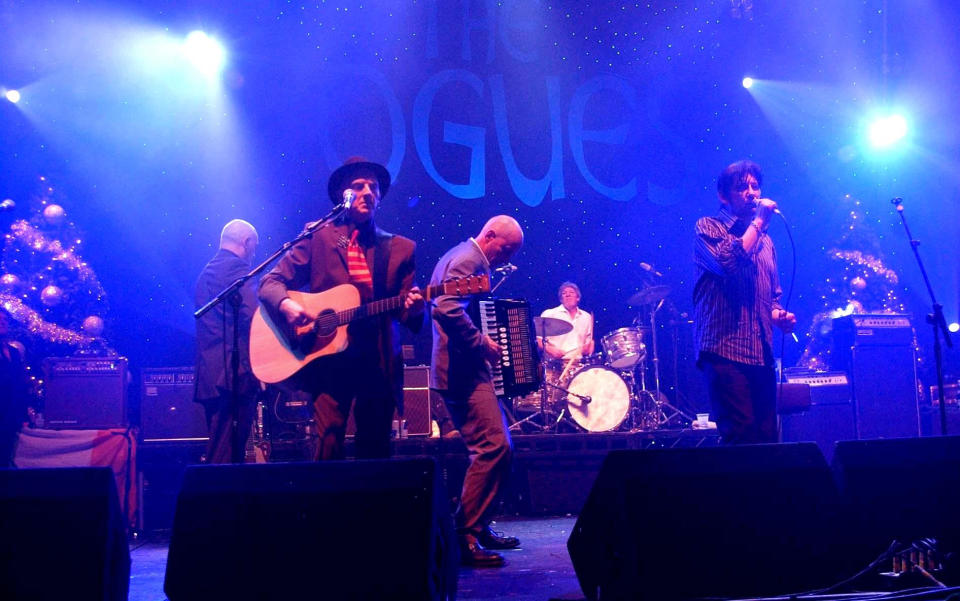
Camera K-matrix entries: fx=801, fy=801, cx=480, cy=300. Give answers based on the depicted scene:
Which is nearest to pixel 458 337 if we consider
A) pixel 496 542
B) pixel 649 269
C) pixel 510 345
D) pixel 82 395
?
pixel 510 345

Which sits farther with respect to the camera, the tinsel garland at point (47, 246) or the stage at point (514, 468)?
the tinsel garland at point (47, 246)

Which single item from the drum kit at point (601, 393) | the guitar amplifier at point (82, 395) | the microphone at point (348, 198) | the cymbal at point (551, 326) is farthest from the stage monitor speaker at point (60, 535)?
the cymbal at point (551, 326)

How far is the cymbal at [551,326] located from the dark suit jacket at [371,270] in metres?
4.85

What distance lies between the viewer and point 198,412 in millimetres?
8086

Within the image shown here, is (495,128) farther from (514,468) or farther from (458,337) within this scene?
(458,337)

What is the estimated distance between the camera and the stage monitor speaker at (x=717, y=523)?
9.27ft

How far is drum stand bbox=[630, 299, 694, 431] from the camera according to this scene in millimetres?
9305

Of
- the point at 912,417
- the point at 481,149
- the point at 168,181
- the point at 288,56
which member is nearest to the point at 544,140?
the point at 481,149

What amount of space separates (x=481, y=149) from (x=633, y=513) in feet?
28.7

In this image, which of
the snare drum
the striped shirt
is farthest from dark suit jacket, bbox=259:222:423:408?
the snare drum

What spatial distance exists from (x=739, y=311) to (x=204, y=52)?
27.3 feet

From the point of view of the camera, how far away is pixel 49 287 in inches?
359

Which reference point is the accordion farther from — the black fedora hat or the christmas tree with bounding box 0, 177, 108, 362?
the christmas tree with bounding box 0, 177, 108, 362

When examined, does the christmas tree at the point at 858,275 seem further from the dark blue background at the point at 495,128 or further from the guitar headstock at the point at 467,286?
the guitar headstock at the point at 467,286
